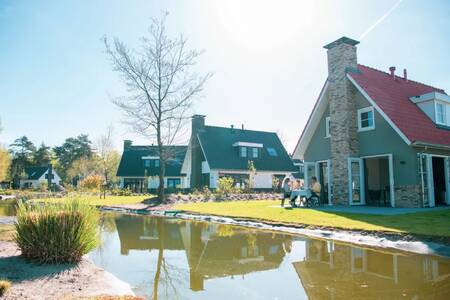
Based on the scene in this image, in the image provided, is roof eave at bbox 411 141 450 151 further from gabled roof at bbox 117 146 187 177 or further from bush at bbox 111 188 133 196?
gabled roof at bbox 117 146 187 177

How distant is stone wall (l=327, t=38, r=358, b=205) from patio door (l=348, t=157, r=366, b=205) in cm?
19

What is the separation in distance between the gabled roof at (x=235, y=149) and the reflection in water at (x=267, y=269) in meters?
24.2

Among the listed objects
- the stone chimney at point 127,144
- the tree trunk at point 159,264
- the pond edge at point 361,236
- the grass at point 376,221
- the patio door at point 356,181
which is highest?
the stone chimney at point 127,144

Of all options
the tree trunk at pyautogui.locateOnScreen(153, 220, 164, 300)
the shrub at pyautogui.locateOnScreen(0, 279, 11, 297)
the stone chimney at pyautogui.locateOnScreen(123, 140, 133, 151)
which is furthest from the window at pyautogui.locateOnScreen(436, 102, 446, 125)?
the stone chimney at pyautogui.locateOnScreen(123, 140, 133, 151)

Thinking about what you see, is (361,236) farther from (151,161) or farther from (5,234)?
(151,161)

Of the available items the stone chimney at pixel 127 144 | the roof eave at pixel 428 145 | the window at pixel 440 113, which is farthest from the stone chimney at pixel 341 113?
the stone chimney at pixel 127 144

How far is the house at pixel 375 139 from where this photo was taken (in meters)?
15.5

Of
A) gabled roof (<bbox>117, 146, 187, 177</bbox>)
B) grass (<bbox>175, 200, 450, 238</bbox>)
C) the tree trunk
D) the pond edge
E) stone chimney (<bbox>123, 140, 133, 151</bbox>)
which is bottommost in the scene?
the tree trunk

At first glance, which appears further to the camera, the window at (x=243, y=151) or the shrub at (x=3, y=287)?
the window at (x=243, y=151)

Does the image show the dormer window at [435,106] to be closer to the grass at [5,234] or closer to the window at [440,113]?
the window at [440,113]

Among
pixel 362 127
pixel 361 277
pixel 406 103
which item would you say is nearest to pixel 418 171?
pixel 362 127

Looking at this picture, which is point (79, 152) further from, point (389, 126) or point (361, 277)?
point (361, 277)

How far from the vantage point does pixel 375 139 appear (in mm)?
16797

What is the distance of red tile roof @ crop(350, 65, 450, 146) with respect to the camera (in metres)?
15.8
